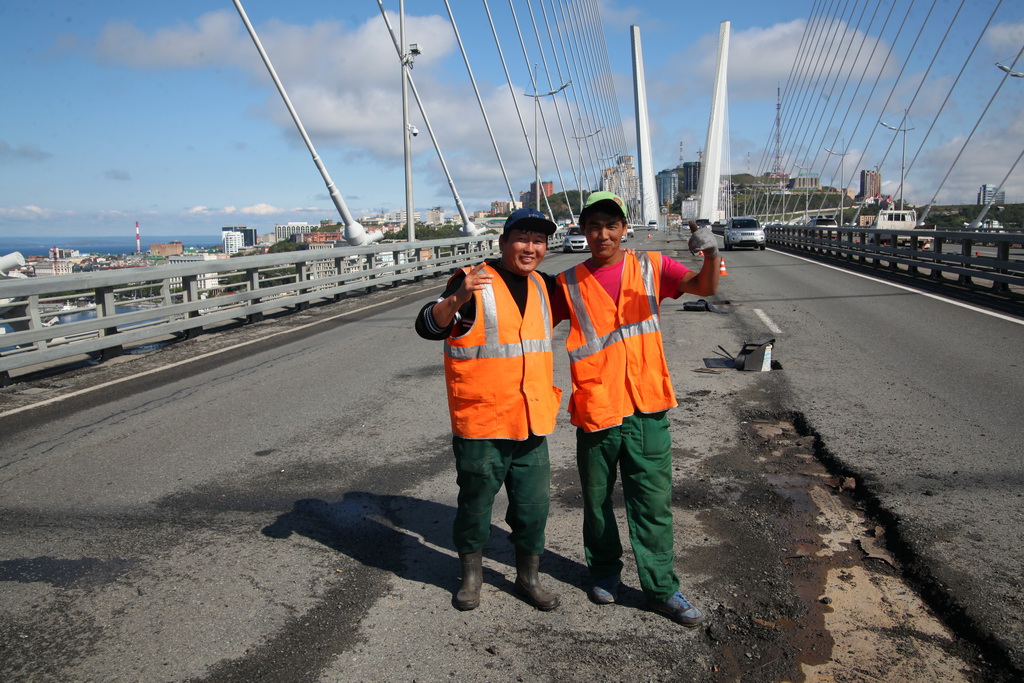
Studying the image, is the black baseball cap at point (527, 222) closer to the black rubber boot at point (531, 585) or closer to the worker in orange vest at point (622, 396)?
the worker in orange vest at point (622, 396)

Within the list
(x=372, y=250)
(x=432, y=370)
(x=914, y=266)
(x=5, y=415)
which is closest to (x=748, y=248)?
(x=914, y=266)

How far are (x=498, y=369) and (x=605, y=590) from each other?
A: 3.35 ft

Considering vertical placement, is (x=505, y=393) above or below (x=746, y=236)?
below

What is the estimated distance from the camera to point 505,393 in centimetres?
317

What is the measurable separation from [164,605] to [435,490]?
174 centimetres

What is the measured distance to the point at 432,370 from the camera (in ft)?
28.5

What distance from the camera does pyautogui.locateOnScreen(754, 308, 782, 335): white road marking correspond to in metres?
10.8

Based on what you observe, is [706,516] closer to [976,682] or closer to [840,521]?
[840,521]

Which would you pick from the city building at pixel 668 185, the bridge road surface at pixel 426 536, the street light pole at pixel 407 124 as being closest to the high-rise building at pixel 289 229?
the street light pole at pixel 407 124

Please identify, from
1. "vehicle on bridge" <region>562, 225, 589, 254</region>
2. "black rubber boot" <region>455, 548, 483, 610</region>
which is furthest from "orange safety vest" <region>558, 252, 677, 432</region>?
"vehicle on bridge" <region>562, 225, 589, 254</region>

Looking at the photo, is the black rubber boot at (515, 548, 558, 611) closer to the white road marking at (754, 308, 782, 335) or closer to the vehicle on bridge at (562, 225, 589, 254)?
the white road marking at (754, 308, 782, 335)

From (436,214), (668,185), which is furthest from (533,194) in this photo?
(668,185)

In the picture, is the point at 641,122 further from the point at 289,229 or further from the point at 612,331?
the point at 612,331

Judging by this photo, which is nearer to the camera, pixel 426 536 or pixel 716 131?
pixel 426 536
